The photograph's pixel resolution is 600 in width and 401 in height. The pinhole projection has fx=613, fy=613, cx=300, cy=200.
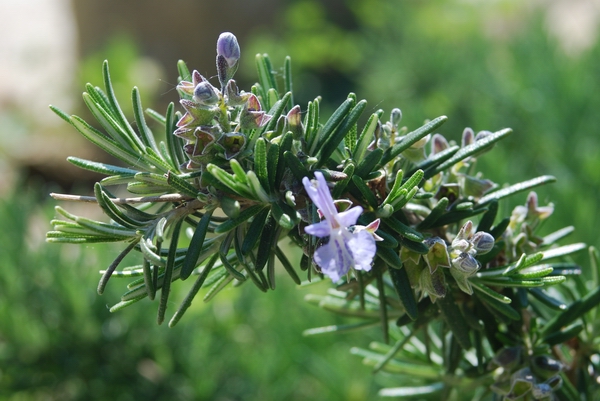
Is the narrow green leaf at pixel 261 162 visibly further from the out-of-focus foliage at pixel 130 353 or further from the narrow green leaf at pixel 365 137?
the out-of-focus foliage at pixel 130 353

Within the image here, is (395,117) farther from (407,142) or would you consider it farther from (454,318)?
(454,318)

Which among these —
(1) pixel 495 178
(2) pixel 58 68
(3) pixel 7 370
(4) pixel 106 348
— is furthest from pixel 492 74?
(2) pixel 58 68

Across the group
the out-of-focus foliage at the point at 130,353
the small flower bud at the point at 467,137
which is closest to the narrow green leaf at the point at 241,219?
the small flower bud at the point at 467,137

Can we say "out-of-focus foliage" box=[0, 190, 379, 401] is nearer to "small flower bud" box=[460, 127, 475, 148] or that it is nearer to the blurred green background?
the blurred green background

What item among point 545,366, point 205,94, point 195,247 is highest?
point 205,94

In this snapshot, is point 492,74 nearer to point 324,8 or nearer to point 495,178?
point 495,178

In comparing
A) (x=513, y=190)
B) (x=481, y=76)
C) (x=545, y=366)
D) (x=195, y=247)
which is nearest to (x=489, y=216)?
(x=513, y=190)
